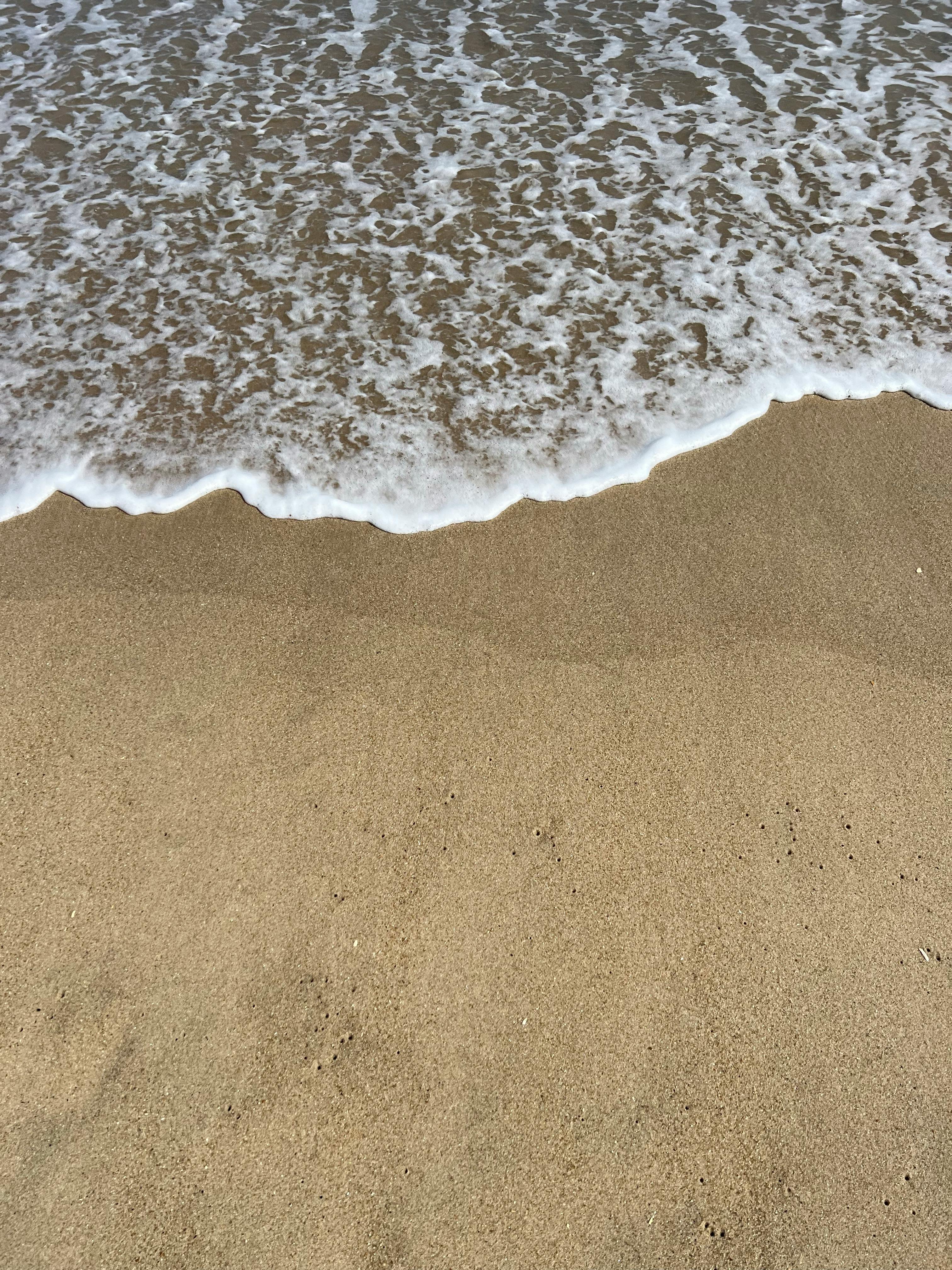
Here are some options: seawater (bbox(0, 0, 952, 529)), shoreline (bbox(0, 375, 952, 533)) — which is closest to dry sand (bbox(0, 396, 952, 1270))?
shoreline (bbox(0, 375, 952, 533))

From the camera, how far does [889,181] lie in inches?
204

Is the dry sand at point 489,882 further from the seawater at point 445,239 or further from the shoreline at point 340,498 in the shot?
the seawater at point 445,239

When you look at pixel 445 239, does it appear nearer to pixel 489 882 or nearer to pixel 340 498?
pixel 340 498

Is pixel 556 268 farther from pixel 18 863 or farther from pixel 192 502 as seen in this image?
pixel 18 863

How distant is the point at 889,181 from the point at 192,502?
4359 millimetres

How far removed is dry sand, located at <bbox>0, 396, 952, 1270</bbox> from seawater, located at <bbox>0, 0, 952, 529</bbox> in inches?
16.0

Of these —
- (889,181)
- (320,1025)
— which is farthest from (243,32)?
(320,1025)

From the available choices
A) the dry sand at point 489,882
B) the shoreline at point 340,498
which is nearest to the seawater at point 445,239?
the shoreline at point 340,498

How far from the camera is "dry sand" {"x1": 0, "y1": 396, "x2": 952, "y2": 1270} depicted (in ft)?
7.52

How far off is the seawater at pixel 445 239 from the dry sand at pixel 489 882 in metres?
0.41

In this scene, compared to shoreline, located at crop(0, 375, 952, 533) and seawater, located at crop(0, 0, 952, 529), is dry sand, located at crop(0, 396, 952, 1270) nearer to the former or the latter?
shoreline, located at crop(0, 375, 952, 533)

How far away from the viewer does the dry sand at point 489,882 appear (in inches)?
90.2

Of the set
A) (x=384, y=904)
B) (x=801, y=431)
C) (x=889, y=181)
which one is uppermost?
(x=889, y=181)

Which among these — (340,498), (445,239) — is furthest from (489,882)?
(445,239)
